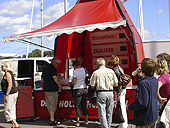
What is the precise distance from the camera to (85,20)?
20.1 feet

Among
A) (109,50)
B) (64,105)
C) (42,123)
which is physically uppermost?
(109,50)

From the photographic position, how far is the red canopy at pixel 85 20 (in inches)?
210

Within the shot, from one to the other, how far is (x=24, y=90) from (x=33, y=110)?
67 cm

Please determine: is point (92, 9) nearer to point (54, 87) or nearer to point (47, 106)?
point (54, 87)

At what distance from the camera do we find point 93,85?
4199 mm

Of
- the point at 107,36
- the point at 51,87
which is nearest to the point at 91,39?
the point at 107,36

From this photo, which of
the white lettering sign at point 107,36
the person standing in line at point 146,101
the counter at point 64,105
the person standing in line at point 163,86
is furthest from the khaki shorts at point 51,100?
the white lettering sign at point 107,36

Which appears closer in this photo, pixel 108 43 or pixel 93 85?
pixel 93 85

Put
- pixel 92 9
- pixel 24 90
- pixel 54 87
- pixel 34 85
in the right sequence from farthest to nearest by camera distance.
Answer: pixel 34 85 < pixel 92 9 < pixel 24 90 < pixel 54 87

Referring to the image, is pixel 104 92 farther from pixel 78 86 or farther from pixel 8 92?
pixel 8 92

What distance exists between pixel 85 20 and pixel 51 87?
2328mm

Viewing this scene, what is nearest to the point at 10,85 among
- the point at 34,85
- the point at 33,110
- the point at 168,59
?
the point at 33,110

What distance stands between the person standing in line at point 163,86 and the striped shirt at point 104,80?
1104mm

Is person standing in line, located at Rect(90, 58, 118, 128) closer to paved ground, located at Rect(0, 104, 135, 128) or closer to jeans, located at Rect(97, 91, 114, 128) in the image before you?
jeans, located at Rect(97, 91, 114, 128)
